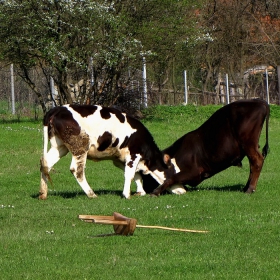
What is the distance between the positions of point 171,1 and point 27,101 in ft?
21.1

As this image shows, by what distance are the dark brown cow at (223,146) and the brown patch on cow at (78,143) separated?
5.09 feet

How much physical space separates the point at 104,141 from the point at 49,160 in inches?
40.2

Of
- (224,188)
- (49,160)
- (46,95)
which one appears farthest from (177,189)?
(46,95)

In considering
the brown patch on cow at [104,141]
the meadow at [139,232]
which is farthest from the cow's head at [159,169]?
A: the brown patch on cow at [104,141]

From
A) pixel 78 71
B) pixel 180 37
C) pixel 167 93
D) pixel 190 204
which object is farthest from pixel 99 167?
pixel 167 93

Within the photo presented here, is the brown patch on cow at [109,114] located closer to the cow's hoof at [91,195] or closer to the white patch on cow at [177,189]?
the cow's hoof at [91,195]

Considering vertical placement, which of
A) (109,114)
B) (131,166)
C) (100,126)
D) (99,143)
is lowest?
(131,166)

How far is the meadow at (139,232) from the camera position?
8.33m

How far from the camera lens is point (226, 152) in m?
14.8

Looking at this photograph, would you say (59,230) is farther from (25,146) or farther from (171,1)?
(171,1)

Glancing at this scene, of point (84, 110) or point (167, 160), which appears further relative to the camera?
point (167, 160)

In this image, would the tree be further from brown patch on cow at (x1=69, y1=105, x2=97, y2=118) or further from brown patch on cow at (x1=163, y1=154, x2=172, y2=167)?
brown patch on cow at (x1=69, y1=105, x2=97, y2=118)

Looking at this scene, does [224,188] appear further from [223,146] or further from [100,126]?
[100,126]

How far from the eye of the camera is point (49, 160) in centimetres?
1425
